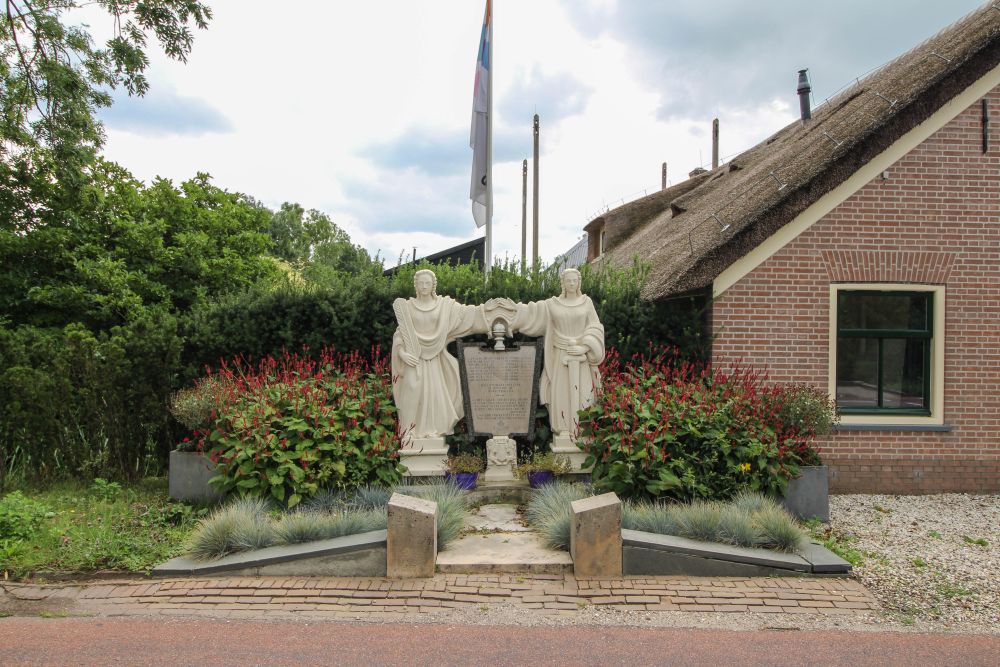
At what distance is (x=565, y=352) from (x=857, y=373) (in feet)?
12.5

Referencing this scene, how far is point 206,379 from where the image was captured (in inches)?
310

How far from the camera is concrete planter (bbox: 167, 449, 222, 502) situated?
7.23 metres

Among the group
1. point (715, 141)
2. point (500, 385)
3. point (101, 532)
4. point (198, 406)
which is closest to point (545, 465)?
point (500, 385)

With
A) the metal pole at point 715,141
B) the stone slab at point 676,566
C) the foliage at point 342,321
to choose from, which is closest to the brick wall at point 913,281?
the foliage at point 342,321

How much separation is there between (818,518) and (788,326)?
2.48 meters

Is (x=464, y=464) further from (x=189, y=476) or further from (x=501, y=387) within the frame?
(x=189, y=476)

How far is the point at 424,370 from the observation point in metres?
7.51

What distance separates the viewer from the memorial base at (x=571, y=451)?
7.41 m

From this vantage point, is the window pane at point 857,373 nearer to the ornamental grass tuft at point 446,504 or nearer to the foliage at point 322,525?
the ornamental grass tuft at point 446,504

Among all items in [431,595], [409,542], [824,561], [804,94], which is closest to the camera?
[431,595]

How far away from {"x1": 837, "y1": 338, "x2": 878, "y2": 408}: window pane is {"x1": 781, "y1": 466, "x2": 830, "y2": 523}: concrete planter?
2.05m

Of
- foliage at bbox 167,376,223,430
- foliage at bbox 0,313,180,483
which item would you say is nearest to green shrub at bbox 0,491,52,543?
foliage at bbox 167,376,223,430

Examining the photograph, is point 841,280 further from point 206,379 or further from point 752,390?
point 206,379

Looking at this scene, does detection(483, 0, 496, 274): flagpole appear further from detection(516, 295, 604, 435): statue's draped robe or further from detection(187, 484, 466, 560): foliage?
detection(187, 484, 466, 560): foliage
